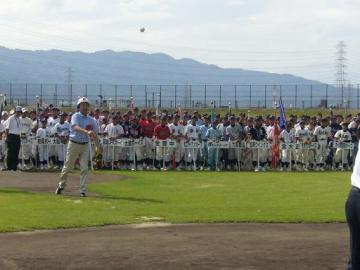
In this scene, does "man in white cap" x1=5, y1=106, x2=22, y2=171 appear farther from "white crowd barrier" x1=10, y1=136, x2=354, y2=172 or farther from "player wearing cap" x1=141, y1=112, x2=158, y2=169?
"player wearing cap" x1=141, y1=112, x2=158, y2=169

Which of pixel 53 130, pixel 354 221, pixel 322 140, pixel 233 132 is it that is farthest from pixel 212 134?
pixel 354 221

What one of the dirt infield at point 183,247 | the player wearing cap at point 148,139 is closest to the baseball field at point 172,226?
the dirt infield at point 183,247

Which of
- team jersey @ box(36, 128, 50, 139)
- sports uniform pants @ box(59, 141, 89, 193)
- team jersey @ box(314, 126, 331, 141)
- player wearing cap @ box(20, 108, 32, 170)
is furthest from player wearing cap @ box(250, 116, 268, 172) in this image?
sports uniform pants @ box(59, 141, 89, 193)

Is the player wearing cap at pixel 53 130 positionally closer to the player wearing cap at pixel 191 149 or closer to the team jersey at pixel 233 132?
the player wearing cap at pixel 191 149

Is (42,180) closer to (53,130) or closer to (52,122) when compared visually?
(53,130)

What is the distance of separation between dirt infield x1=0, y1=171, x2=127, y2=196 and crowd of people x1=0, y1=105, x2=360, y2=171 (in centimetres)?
285

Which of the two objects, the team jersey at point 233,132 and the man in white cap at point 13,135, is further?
the team jersey at point 233,132

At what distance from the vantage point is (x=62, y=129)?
92.1ft

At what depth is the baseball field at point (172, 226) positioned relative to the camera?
10430mm

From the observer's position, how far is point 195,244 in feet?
38.3

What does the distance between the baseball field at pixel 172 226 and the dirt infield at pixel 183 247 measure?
1 centimetres

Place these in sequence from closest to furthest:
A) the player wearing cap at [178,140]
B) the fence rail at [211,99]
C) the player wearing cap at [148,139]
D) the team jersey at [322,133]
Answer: the player wearing cap at [148,139] → the player wearing cap at [178,140] → the team jersey at [322,133] → the fence rail at [211,99]

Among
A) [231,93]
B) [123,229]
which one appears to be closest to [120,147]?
[123,229]

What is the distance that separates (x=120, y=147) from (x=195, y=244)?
703 inches
